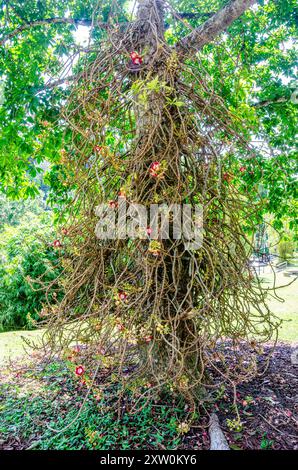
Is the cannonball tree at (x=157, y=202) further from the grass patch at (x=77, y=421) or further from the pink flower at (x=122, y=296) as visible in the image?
the grass patch at (x=77, y=421)

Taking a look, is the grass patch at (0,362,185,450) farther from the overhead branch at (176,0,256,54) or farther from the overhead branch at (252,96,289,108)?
the overhead branch at (252,96,289,108)

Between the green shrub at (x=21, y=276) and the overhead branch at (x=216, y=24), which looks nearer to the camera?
the overhead branch at (x=216, y=24)

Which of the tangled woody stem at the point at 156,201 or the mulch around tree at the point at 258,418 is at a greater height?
the tangled woody stem at the point at 156,201

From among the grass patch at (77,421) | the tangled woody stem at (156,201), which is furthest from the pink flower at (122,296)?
the grass patch at (77,421)

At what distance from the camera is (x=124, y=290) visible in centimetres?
183

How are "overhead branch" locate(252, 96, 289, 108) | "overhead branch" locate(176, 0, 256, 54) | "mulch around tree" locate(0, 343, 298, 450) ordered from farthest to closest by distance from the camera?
"overhead branch" locate(252, 96, 289, 108) < "overhead branch" locate(176, 0, 256, 54) < "mulch around tree" locate(0, 343, 298, 450)

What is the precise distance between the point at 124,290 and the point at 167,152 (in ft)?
2.56

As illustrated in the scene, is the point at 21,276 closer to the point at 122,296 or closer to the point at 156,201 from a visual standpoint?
the point at 122,296

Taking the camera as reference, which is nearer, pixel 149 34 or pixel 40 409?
pixel 149 34

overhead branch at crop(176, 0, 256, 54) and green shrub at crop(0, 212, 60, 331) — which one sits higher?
overhead branch at crop(176, 0, 256, 54)

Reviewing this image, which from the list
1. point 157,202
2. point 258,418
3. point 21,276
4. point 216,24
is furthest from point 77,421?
point 21,276

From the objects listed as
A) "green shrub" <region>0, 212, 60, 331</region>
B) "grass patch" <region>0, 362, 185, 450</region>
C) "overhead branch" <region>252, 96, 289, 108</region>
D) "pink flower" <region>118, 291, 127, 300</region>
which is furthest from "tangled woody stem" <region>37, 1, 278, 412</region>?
"green shrub" <region>0, 212, 60, 331</region>
